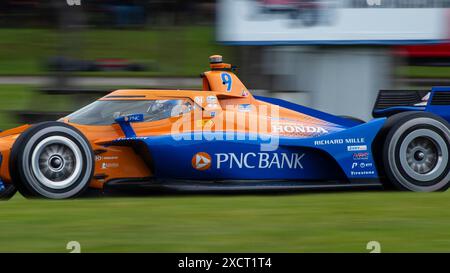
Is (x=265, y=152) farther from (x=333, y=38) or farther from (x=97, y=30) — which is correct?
(x=97, y=30)

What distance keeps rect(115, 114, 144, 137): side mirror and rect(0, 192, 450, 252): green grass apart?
0.91 meters

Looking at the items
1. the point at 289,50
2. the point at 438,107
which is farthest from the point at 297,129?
the point at 289,50

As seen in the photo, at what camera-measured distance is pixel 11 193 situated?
28.6 feet

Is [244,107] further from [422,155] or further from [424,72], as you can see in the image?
[424,72]

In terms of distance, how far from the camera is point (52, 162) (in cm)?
792

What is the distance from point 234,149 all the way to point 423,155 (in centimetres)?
179

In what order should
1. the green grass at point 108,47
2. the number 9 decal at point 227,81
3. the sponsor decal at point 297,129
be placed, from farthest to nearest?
the green grass at point 108,47 < the number 9 decal at point 227,81 < the sponsor decal at point 297,129

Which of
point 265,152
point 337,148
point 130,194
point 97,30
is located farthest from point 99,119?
point 97,30

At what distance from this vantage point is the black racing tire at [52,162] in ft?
25.5

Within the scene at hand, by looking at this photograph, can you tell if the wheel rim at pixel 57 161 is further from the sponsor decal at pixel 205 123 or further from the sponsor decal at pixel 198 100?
the sponsor decal at pixel 198 100

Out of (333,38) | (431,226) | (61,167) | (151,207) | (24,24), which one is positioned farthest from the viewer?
(24,24)

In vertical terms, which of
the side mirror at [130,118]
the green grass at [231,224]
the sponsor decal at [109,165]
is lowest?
the green grass at [231,224]

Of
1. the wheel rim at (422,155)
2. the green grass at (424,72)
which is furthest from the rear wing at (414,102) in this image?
the green grass at (424,72)

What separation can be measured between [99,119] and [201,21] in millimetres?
12989
